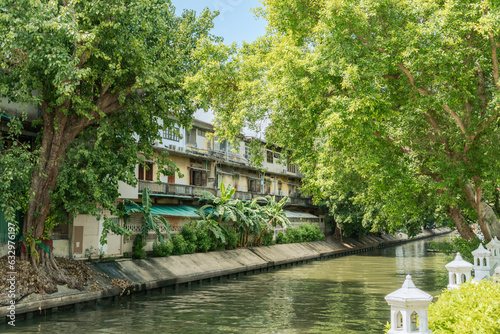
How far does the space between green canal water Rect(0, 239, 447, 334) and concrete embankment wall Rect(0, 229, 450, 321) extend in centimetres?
63

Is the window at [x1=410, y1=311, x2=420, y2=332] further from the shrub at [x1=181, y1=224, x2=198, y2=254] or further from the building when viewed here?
the shrub at [x1=181, y1=224, x2=198, y2=254]

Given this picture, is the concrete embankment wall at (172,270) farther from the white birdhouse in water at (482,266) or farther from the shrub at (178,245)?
the white birdhouse in water at (482,266)

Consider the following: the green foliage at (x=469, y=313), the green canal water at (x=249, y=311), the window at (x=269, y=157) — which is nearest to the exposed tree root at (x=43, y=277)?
the green canal water at (x=249, y=311)

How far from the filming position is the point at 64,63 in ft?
50.2

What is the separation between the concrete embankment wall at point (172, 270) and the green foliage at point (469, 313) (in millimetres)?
12782

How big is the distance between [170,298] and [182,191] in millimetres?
13121

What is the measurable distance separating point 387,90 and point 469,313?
1253 centimetres

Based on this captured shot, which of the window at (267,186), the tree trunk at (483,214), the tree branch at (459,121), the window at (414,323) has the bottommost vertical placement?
the window at (414,323)

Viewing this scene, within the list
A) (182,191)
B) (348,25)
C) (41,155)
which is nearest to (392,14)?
(348,25)

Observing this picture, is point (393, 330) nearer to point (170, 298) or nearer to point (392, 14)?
point (392, 14)

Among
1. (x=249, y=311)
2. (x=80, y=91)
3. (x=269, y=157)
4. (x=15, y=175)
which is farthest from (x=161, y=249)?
(x=269, y=157)

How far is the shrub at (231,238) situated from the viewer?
32.2 meters

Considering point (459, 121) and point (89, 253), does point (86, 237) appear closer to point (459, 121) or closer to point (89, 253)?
point (89, 253)

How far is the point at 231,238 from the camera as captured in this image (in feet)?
106
